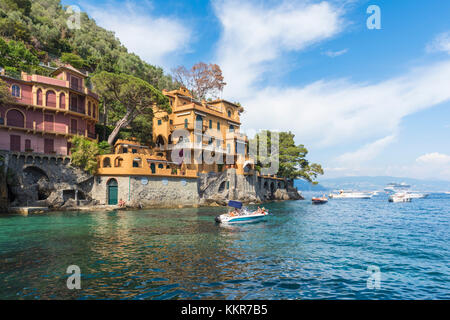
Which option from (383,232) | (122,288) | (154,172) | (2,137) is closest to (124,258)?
(122,288)

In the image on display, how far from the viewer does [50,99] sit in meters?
37.5

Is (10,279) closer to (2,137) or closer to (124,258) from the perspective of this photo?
(124,258)

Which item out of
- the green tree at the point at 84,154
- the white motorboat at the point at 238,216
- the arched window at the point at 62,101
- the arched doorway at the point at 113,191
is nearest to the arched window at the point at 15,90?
the arched window at the point at 62,101

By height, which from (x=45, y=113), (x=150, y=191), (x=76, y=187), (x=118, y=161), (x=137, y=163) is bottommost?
(x=150, y=191)

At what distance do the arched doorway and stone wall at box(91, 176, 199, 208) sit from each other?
392mm

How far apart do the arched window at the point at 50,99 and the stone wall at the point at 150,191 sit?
37.5 ft

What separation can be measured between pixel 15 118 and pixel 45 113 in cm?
339

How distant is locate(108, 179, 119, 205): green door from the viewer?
38250mm

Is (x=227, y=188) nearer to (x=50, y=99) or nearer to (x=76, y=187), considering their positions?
(x=76, y=187)

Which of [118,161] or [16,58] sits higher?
[16,58]

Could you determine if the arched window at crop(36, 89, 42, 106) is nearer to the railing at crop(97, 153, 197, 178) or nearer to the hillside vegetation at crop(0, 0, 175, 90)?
the hillside vegetation at crop(0, 0, 175, 90)

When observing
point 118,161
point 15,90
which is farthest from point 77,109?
point 118,161

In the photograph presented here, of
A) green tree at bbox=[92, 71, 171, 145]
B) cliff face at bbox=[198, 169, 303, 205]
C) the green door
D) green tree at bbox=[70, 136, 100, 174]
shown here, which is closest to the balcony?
green tree at bbox=[92, 71, 171, 145]
